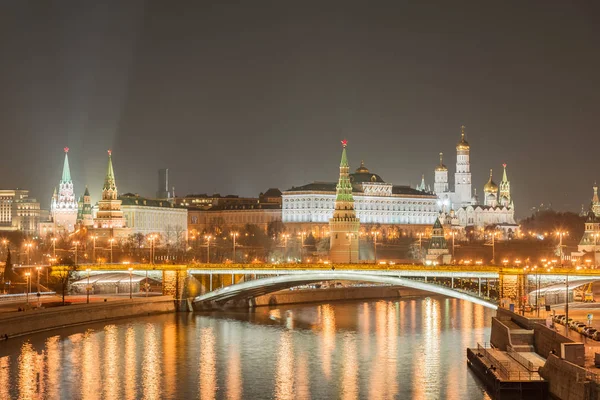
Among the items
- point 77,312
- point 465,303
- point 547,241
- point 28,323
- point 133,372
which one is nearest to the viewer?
point 133,372

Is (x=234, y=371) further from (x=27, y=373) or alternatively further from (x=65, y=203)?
(x=65, y=203)

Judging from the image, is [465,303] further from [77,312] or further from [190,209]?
[190,209]

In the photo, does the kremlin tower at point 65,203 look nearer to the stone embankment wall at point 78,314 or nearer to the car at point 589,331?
the stone embankment wall at point 78,314

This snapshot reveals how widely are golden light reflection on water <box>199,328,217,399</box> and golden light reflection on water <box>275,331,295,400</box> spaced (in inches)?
87.7

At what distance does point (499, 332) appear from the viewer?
1861 inches

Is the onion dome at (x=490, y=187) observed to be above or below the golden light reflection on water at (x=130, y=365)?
above

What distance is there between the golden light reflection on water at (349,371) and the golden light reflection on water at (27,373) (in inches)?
407

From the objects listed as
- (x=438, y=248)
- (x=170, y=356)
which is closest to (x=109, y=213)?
(x=438, y=248)

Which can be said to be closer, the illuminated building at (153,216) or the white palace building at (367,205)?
the illuminated building at (153,216)

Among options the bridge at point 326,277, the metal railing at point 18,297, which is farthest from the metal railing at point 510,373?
the metal railing at point 18,297

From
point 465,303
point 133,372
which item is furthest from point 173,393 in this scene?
point 465,303

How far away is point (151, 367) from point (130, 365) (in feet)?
3.39

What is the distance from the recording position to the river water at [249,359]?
1658 inches

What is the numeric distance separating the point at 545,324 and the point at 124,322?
24573 mm
